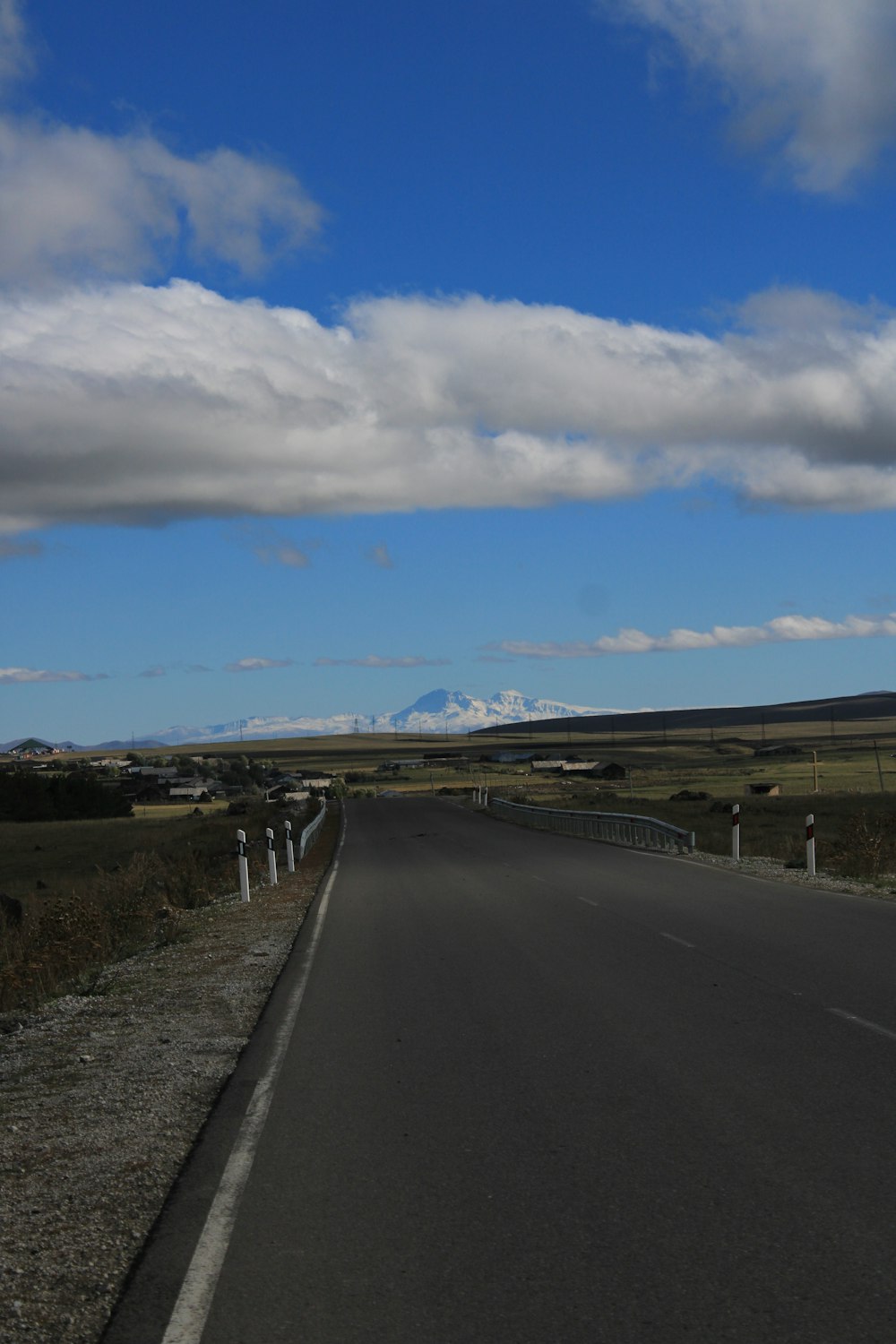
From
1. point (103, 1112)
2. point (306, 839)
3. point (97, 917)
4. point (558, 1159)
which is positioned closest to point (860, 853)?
point (97, 917)

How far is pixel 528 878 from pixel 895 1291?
63.4 feet

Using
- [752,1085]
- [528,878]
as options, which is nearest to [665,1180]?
[752,1085]

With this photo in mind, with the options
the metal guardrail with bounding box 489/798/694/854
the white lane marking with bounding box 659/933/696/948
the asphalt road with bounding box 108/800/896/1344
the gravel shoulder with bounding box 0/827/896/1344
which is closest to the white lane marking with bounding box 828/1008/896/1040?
the asphalt road with bounding box 108/800/896/1344

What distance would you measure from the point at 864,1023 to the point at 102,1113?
17.1 ft

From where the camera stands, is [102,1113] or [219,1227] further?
[102,1113]

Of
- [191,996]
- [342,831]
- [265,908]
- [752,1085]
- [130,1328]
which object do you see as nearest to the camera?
[130,1328]

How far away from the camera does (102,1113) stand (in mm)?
7648

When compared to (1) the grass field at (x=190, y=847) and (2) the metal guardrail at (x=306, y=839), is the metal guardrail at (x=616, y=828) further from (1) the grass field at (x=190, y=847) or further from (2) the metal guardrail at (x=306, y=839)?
(2) the metal guardrail at (x=306, y=839)

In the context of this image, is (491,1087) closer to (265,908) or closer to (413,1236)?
(413,1236)

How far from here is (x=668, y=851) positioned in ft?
101

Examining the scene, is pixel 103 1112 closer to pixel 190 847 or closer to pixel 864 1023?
pixel 864 1023

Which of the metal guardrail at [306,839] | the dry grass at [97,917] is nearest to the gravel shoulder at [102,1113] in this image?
the dry grass at [97,917]

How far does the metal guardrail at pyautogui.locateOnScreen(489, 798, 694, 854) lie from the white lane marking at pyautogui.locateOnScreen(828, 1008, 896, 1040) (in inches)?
770

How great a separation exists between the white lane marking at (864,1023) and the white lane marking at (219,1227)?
4.05 meters
